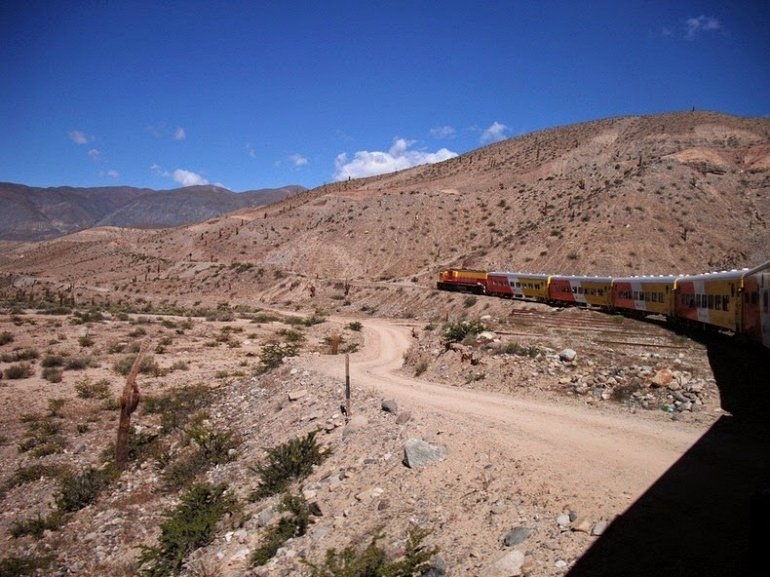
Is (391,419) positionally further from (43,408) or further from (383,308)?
(383,308)

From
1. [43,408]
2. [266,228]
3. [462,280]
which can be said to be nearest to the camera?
[43,408]

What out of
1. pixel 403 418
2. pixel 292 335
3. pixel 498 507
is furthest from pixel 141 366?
pixel 498 507

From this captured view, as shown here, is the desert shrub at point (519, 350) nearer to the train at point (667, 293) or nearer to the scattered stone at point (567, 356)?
the scattered stone at point (567, 356)

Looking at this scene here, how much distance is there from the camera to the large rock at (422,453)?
11.9 metres

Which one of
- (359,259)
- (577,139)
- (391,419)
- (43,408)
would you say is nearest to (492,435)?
(391,419)

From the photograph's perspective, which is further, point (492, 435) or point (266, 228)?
point (266, 228)

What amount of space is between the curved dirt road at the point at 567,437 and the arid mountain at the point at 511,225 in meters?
40.9

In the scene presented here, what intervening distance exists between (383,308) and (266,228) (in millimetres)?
46915

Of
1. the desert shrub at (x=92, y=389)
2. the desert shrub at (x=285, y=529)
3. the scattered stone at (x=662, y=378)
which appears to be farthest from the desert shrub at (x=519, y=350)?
the desert shrub at (x=92, y=389)

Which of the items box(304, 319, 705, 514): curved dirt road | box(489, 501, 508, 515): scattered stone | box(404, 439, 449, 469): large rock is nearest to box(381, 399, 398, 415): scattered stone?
box(304, 319, 705, 514): curved dirt road

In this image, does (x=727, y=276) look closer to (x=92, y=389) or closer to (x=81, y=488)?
(x=81, y=488)

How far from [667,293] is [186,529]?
27.2 m

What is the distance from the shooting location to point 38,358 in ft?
97.1

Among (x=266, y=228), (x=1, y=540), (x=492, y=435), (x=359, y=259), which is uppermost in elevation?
(x=266, y=228)
